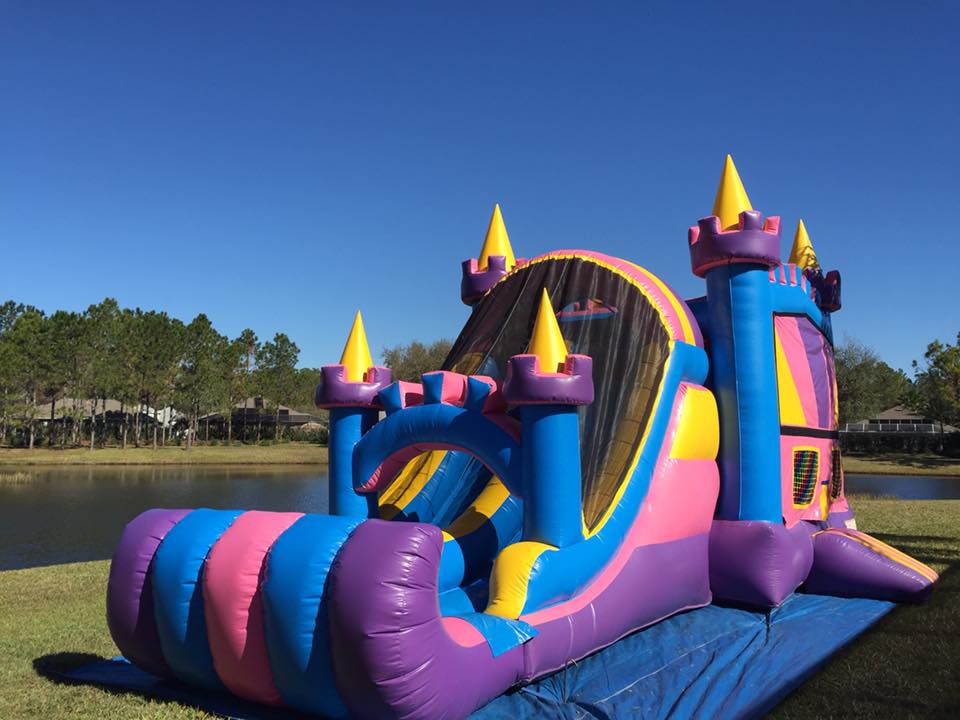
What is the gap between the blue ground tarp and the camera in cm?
384

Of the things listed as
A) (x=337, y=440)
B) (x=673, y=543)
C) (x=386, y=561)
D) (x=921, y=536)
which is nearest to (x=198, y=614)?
(x=386, y=561)

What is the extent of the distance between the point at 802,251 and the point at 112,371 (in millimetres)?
37638

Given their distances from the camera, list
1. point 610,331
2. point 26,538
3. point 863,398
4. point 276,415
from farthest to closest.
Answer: point 276,415, point 863,398, point 26,538, point 610,331

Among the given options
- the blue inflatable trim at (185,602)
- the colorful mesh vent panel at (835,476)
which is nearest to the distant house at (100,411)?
the colorful mesh vent panel at (835,476)

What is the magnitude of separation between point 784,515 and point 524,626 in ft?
10.5

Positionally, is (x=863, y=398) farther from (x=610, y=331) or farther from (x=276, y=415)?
(x=610, y=331)

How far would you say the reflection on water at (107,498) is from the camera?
12484 millimetres

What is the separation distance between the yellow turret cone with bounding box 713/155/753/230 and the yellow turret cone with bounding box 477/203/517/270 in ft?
7.28

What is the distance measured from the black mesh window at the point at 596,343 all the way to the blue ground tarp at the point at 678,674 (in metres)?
0.91

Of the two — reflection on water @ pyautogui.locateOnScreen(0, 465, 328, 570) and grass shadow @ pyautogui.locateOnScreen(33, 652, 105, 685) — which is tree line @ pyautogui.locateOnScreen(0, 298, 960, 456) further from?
grass shadow @ pyautogui.locateOnScreen(33, 652, 105, 685)

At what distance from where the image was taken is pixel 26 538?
520 inches

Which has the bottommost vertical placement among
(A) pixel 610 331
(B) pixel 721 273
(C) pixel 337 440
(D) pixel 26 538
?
(D) pixel 26 538

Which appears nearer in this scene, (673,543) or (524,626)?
(524,626)

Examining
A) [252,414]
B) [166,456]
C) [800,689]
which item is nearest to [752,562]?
[800,689]
